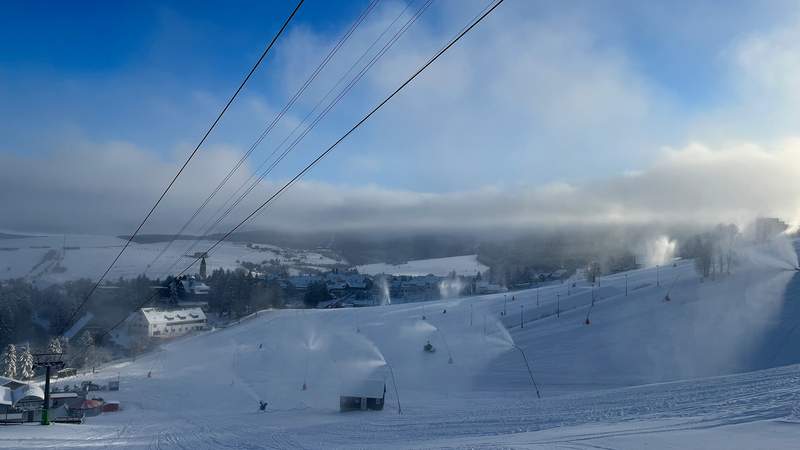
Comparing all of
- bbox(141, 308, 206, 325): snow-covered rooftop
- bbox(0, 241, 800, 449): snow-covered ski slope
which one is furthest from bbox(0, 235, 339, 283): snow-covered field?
bbox(0, 241, 800, 449): snow-covered ski slope

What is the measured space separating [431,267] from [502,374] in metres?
86.7

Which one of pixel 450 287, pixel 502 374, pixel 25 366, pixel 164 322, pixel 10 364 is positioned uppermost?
pixel 450 287

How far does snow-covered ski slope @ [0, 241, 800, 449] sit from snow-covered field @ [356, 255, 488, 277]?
156 ft

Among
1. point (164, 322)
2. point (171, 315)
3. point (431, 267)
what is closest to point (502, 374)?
point (164, 322)

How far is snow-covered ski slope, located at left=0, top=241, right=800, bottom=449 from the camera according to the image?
12.4 m

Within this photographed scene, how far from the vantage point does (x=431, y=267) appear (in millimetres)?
116625

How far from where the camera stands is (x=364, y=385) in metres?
22.5

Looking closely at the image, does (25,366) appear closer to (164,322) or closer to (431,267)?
(164,322)

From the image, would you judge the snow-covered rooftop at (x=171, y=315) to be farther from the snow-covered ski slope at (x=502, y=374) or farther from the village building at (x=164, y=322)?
the snow-covered ski slope at (x=502, y=374)

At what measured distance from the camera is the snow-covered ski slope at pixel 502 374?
1243cm

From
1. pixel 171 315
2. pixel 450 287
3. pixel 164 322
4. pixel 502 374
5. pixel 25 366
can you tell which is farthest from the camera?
pixel 450 287

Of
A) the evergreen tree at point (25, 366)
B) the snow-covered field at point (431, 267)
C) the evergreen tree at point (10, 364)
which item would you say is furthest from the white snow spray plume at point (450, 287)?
the evergreen tree at point (10, 364)

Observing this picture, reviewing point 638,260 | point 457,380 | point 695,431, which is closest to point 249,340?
point 457,380

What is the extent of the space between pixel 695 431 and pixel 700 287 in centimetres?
3712
